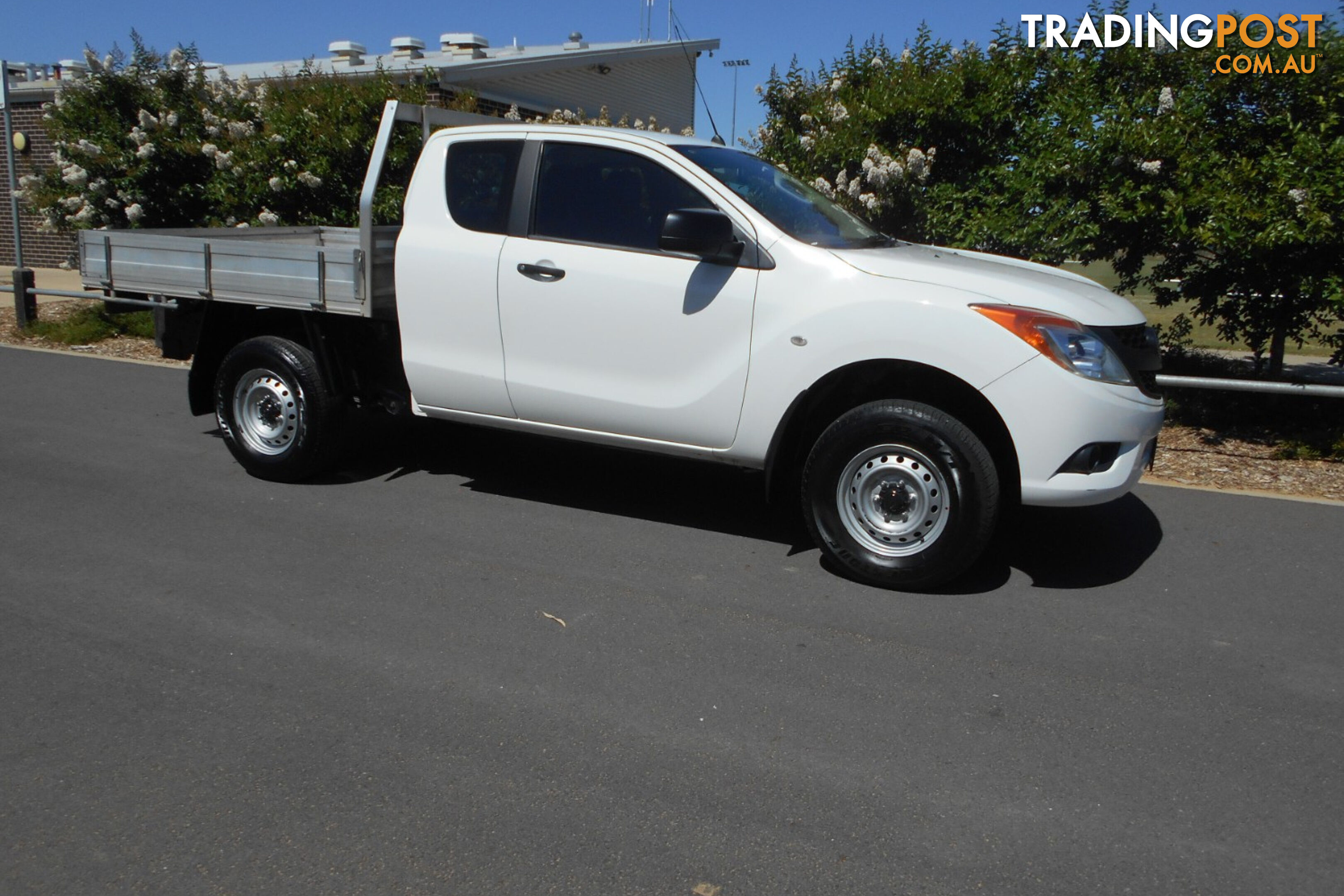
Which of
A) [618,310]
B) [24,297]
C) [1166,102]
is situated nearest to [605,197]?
[618,310]

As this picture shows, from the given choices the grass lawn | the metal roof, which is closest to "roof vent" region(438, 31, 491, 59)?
the metal roof

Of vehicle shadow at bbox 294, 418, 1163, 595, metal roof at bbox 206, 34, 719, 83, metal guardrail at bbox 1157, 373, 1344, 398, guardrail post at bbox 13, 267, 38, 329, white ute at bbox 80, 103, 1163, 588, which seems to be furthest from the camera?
metal roof at bbox 206, 34, 719, 83

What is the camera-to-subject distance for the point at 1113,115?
29.5 feet

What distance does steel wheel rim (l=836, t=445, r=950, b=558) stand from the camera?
5.53 m

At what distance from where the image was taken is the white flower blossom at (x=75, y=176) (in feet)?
45.8

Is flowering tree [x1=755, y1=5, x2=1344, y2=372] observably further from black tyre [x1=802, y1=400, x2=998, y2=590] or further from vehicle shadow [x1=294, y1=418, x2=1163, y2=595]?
black tyre [x1=802, y1=400, x2=998, y2=590]

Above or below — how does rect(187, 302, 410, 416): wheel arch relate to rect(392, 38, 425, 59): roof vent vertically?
below

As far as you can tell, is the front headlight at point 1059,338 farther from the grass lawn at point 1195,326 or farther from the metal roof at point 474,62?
the metal roof at point 474,62

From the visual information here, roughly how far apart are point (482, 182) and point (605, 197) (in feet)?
2.62

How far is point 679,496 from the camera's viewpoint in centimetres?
736

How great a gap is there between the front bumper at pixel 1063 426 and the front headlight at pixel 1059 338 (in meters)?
0.05

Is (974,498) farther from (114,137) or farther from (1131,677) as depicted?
(114,137)

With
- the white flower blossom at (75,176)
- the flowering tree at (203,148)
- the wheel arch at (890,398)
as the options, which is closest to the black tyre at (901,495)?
the wheel arch at (890,398)

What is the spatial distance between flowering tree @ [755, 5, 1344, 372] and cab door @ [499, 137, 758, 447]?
13.6 feet
